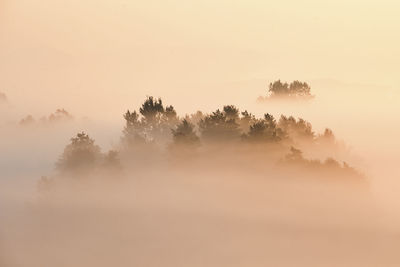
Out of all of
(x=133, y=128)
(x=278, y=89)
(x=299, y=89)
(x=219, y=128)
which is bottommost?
(x=219, y=128)

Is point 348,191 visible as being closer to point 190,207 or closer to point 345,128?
point 190,207

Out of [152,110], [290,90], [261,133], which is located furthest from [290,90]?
[261,133]

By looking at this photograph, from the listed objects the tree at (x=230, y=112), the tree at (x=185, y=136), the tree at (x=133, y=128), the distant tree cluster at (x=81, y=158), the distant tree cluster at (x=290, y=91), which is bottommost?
the distant tree cluster at (x=81, y=158)

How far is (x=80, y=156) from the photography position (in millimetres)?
55875

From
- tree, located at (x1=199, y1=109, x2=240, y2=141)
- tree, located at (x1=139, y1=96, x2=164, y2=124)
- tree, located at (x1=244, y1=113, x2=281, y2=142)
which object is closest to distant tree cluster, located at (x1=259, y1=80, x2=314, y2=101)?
tree, located at (x1=139, y1=96, x2=164, y2=124)

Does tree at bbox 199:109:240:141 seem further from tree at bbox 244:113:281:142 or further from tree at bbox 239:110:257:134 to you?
tree at bbox 239:110:257:134

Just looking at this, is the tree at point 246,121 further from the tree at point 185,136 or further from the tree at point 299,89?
the tree at point 299,89

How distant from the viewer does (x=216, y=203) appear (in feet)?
173

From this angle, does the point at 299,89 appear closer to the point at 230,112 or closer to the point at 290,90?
the point at 290,90

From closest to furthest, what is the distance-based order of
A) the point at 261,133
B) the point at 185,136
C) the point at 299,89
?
the point at 261,133, the point at 185,136, the point at 299,89

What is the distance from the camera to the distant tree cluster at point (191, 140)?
52906 mm

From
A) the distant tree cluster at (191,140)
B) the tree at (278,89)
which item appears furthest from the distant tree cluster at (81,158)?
the tree at (278,89)

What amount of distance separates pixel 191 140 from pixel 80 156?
1216 centimetres

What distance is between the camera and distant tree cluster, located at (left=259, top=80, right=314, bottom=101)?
306 feet
